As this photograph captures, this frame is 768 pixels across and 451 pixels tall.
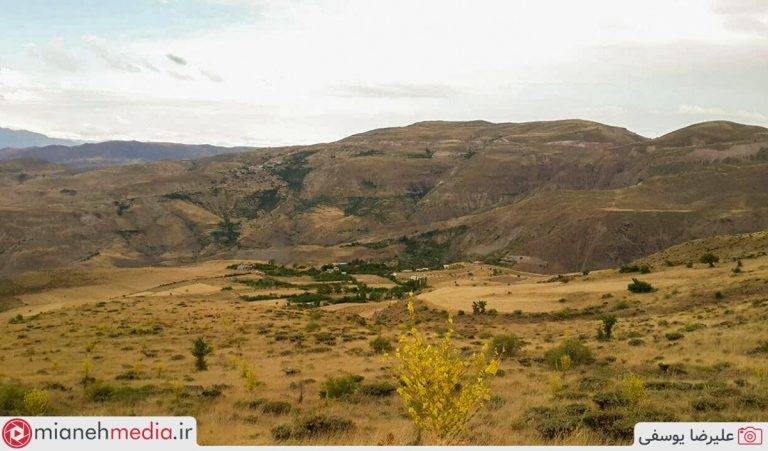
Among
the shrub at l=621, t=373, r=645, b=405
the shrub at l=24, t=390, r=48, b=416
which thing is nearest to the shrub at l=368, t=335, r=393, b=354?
the shrub at l=621, t=373, r=645, b=405

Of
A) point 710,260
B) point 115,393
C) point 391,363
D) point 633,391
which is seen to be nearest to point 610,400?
point 633,391

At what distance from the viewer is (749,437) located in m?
9.51

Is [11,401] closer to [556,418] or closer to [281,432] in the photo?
[281,432]

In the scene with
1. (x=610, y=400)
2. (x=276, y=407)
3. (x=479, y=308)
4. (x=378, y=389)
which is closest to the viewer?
(x=610, y=400)

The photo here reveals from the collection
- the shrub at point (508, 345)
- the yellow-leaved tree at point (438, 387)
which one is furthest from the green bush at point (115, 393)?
the shrub at point (508, 345)

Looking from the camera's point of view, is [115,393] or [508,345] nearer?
[115,393]

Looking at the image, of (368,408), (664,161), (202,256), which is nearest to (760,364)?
(368,408)

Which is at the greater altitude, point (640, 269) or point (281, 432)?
point (281, 432)

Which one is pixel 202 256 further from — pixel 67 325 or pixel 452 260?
pixel 67 325

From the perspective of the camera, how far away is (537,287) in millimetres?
57812

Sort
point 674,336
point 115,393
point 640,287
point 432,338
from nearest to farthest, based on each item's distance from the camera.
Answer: point 115,393 < point 674,336 < point 432,338 < point 640,287

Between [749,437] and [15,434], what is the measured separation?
13.1 m

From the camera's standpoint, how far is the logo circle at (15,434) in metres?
9.42

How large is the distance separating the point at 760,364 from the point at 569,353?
6882 millimetres
